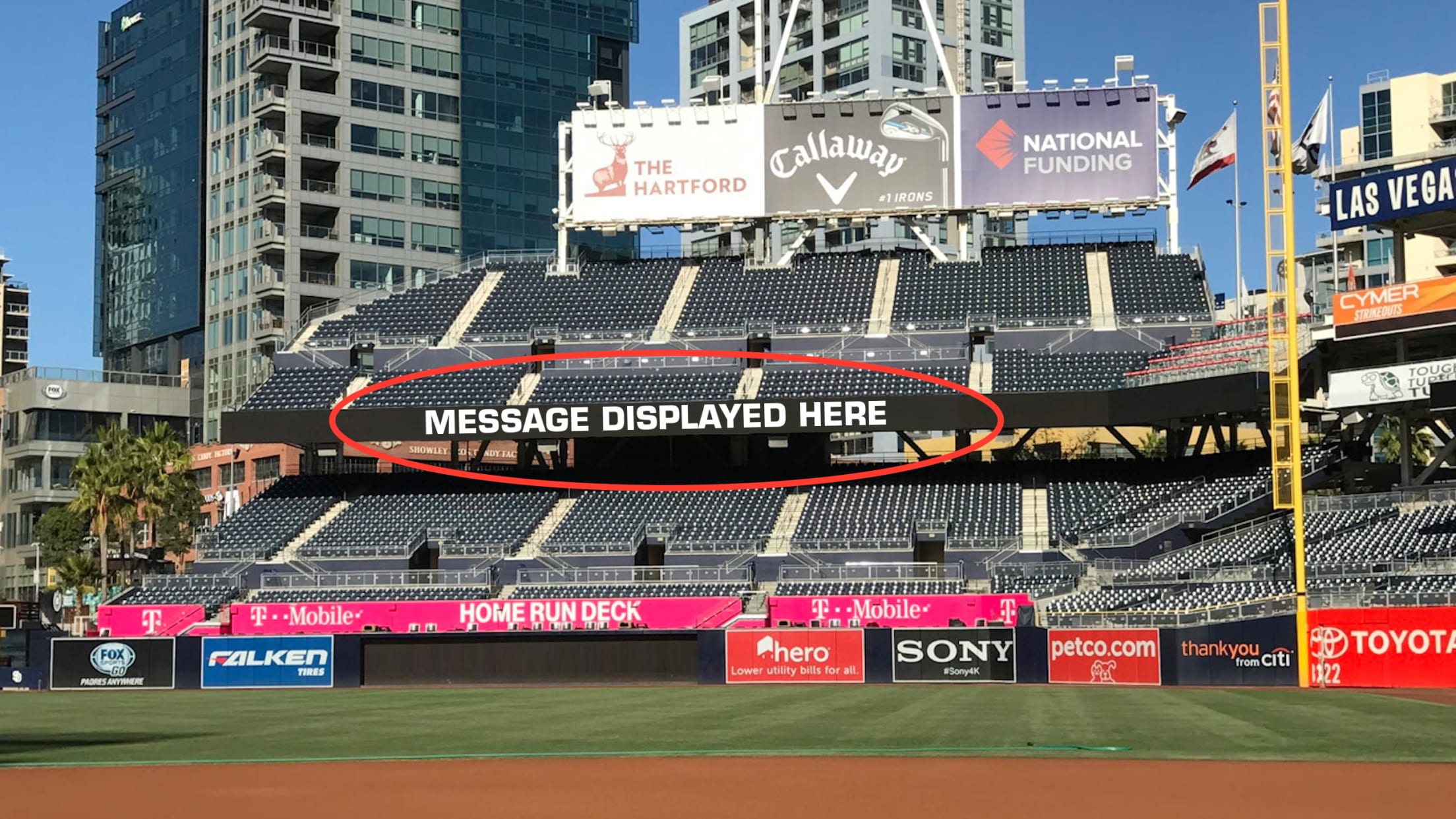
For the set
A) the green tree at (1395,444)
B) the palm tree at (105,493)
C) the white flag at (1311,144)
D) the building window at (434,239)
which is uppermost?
the building window at (434,239)

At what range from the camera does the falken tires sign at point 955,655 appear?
5266cm

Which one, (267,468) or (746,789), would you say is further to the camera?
(267,468)

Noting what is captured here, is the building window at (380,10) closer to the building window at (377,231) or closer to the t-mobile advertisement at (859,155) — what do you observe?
the building window at (377,231)

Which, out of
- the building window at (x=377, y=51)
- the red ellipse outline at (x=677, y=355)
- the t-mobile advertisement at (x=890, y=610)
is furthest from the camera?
the building window at (x=377, y=51)

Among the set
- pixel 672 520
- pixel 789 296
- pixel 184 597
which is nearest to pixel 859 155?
pixel 789 296

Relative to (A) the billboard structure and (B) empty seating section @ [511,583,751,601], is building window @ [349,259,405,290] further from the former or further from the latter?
(B) empty seating section @ [511,583,751,601]

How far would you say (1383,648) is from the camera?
47.0 m

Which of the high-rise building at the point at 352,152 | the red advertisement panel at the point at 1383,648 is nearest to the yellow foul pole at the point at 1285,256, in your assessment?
the red advertisement panel at the point at 1383,648

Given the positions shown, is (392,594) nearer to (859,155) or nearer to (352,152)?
(859,155)

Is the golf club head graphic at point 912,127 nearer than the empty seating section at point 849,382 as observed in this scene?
No

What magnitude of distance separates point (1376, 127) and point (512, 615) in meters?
83.2

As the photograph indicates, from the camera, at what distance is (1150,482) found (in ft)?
234

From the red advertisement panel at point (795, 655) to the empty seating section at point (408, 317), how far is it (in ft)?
99.4

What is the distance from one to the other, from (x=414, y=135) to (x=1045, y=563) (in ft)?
275
